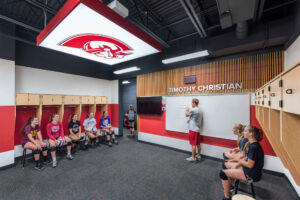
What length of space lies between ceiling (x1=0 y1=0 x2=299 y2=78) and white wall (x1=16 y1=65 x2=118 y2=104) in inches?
42.7

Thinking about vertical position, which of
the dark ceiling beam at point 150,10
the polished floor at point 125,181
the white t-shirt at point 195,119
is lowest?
the polished floor at point 125,181

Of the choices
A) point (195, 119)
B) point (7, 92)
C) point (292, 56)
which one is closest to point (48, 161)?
point (7, 92)

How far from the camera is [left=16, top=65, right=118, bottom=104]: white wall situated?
366 cm

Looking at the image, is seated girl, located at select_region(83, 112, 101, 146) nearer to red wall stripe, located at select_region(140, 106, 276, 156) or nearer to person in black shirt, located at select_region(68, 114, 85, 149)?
person in black shirt, located at select_region(68, 114, 85, 149)

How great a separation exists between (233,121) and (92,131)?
457 cm

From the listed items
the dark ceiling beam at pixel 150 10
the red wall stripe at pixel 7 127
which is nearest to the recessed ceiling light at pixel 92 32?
the dark ceiling beam at pixel 150 10

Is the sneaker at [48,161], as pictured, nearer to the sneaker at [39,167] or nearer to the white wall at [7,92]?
the sneaker at [39,167]

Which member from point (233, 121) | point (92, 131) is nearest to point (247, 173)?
point (233, 121)

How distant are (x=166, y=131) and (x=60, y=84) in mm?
4208

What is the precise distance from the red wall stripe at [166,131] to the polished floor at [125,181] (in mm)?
540

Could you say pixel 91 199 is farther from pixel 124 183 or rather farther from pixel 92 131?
pixel 92 131

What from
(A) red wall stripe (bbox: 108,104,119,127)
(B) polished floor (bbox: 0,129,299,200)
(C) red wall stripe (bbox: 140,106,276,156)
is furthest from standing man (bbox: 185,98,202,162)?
(A) red wall stripe (bbox: 108,104,119,127)

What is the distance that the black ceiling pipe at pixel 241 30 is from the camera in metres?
2.51

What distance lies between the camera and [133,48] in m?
3.00
